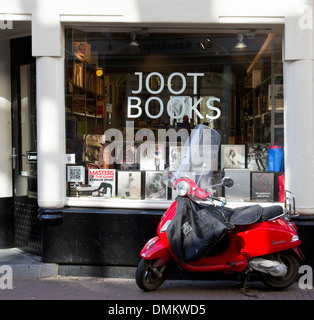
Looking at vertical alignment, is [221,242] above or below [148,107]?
below

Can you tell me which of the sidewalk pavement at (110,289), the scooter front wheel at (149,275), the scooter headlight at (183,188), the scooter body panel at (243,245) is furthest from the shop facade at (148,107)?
the scooter headlight at (183,188)

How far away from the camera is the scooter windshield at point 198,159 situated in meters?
5.81

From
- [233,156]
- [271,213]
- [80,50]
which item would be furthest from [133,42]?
[271,213]

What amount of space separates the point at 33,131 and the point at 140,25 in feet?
7.31

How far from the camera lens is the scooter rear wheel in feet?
18.4

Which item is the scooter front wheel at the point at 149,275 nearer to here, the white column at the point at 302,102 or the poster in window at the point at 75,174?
the poster in window at the point at 75,174

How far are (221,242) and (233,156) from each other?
1.39 m

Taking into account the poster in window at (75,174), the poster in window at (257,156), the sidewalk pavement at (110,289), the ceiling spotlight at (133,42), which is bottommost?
the sidewalk pavement at (110,289)

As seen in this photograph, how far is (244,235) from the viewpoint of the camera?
18.0 ft

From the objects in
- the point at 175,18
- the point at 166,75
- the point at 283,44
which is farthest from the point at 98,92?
the point at 283,44

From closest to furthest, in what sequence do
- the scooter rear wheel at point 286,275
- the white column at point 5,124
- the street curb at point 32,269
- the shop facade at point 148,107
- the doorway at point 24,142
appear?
the scooter rear wheel at point 286,275 → the shop facade at point 148,107 → the street curb at point 32,269 → the doorway at point 24,142 → the white column at point 5,124

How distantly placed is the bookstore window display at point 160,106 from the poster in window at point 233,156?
0.04ft

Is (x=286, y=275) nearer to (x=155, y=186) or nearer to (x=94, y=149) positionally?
→ (x=155, y=186)

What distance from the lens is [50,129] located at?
20.3 ft
